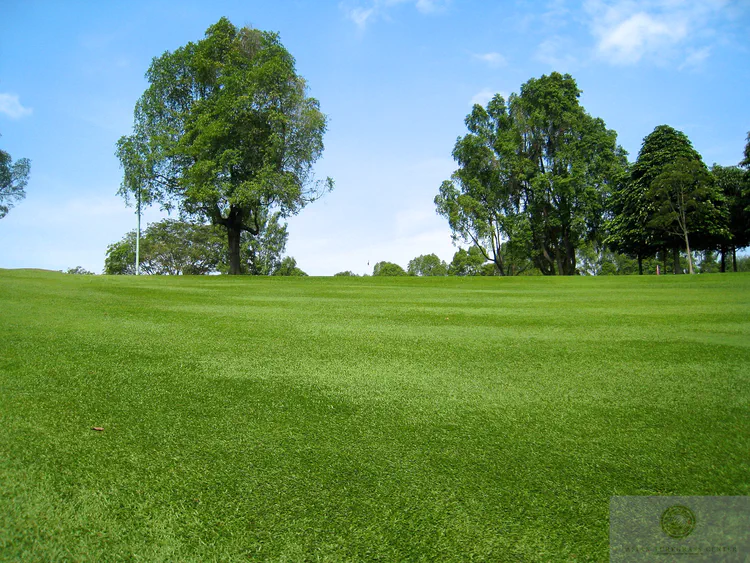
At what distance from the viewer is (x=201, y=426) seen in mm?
2270

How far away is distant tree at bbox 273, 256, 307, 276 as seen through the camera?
49.1 m

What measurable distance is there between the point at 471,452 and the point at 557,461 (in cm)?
38

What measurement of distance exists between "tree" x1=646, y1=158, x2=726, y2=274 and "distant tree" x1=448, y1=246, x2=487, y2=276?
32.7m

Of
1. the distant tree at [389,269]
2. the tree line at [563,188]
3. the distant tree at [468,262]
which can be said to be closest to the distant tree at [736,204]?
the tree line at [563,188]

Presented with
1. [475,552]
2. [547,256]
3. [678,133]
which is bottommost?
[475,552]

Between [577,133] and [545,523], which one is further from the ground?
[577,133]

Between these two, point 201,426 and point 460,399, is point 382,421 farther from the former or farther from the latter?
point 201,426

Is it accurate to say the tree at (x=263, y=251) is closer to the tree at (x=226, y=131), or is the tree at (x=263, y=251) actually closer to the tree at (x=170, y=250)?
the tree at (x=170, y=250)

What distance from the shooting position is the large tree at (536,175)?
111ft

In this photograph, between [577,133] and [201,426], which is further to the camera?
[577,133]

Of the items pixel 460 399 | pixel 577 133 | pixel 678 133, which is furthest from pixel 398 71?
pixel 678 133

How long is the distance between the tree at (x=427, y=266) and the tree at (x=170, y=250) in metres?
46.4

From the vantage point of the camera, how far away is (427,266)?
86.5m

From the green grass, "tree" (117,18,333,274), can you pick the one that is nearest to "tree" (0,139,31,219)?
"tree" (117,18,333,274)
